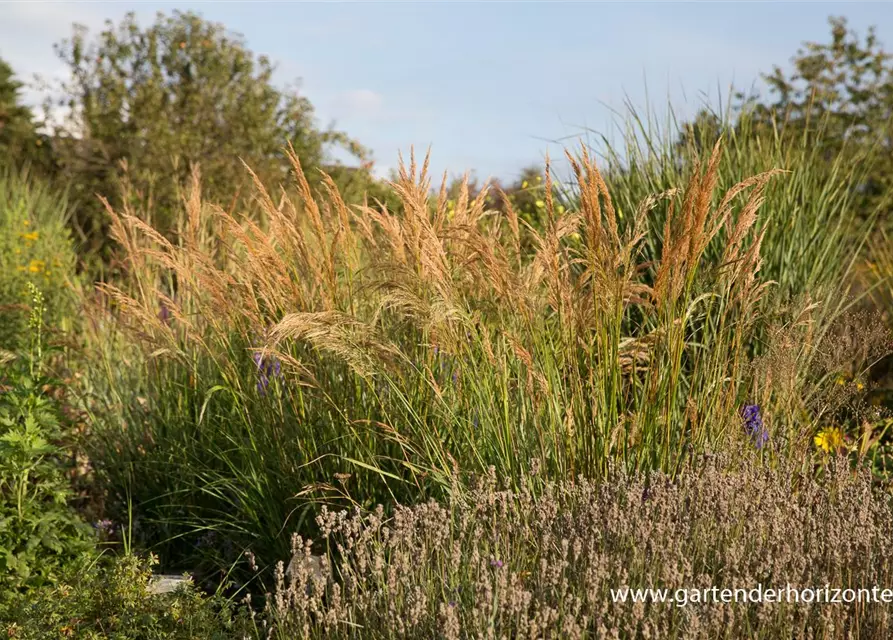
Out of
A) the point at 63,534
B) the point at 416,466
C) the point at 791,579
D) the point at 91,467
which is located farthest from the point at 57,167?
the point at 791,579

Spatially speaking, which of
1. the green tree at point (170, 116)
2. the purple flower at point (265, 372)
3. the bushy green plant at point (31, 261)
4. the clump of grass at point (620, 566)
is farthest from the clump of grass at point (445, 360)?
the green tree at point (170, 116)

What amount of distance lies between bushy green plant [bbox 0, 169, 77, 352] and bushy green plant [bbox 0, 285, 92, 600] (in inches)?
112

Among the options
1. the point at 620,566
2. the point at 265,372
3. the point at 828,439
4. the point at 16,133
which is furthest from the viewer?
the point at 16,133

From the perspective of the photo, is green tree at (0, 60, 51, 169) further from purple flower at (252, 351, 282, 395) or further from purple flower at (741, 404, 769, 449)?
purple flower at (741, 404, 769, 449)

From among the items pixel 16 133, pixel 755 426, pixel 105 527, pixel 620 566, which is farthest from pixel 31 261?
pixel 16 133

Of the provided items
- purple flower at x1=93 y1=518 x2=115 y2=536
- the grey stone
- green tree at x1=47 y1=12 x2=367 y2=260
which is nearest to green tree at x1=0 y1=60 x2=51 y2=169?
green tree at x1=47 y1=12 x2=367 y2=260

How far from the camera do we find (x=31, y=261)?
29.8ft

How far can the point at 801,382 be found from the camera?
437 centimetres

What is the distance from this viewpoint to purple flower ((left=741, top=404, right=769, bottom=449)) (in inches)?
157

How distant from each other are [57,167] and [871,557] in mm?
16080

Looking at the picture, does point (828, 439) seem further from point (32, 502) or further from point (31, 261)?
point (31, 261)

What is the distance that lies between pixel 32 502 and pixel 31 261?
5.39m

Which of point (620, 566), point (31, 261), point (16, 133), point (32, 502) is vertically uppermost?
point (16, 133)

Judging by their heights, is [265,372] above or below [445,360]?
below
